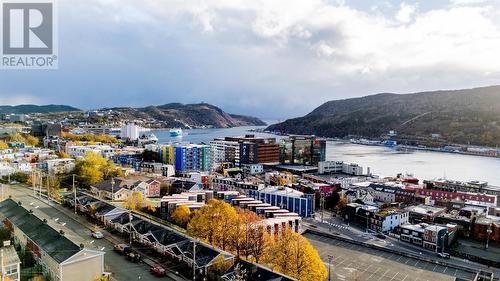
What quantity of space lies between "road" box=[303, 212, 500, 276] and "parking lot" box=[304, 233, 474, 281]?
922 millimetres

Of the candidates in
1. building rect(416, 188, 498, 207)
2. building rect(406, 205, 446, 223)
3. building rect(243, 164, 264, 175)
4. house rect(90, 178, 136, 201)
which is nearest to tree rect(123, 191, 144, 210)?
house rect(90, 178, 136, 201)

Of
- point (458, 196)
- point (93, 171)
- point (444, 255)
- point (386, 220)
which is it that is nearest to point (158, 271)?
point (444, 255)

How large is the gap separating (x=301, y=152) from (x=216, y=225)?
686 inches

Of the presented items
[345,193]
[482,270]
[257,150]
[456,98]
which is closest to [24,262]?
[482,270]

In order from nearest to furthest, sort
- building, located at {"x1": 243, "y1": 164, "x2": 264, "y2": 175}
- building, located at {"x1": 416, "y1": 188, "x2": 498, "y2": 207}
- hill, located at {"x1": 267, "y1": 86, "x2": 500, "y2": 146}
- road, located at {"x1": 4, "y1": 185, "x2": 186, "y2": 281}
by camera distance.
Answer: road, located at {"x1": 4, "y1": 185, "x2": 186, "y2": 281}, building, located at {"x1": 416, "y1": 188, "x2": 498, "y2": 207}, building, located at {"x1": 243, "y1": 164, "x2": 264, "y2": 175}, hill, located at {"x1": 267, "y1": 86, "x2": 500, "y2": 146}

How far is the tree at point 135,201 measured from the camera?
1121cm

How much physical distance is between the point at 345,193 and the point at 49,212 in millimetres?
10286

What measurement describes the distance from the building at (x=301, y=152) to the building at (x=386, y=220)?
1297cm

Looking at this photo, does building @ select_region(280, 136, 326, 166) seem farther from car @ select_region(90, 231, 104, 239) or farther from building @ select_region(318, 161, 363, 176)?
car @ select_region(90, 231, 104, 239)

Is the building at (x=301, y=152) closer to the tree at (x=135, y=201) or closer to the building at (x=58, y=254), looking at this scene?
the tree at (x=135, y=201)

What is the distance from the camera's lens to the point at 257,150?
23859 millimetres

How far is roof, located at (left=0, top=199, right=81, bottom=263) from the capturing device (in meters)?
5.77

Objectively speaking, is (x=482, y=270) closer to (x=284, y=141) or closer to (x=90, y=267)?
(x=90, y=267)

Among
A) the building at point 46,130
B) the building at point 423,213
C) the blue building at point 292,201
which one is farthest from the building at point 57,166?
the building at point 46,130
